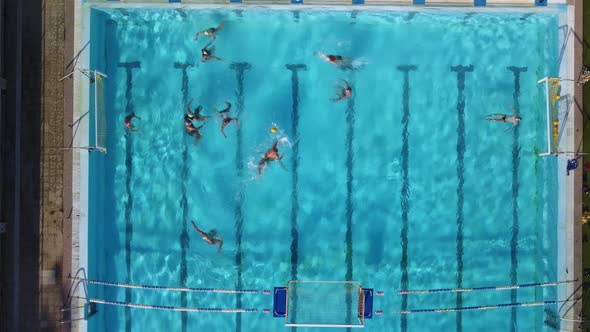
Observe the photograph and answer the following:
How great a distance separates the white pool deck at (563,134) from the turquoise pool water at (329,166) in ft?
1.40

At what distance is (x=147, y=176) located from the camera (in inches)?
337

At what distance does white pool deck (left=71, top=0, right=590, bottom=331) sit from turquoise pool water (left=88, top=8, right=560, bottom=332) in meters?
0.43

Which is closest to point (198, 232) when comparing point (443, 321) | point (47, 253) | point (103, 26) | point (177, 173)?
point (177, 173)

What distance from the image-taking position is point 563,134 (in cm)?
806

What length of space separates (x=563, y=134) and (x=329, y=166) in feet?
14.7

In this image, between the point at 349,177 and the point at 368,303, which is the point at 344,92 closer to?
the point at 349,177

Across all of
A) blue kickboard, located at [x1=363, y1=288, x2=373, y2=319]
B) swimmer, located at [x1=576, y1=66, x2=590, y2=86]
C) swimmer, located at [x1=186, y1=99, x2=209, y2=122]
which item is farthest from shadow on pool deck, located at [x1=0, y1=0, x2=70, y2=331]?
swimmer, located at [x1=576, y1=66, x2=590, y2=86]

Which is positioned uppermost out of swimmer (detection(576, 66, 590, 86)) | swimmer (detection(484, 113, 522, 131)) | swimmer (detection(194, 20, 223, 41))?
swimmer (detection(194, 20, 223, 41))

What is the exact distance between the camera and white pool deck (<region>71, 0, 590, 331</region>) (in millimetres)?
7988

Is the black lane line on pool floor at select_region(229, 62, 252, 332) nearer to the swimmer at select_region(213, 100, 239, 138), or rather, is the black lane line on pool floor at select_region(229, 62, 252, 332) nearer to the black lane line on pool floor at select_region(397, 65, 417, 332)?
the swimmer at select_region(213, 100, 239, 138)

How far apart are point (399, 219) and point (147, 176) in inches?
203

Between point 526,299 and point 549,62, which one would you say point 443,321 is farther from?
point 549,62

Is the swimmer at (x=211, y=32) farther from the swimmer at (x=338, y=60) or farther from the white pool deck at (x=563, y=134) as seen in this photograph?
the swimmer at (x=338, y=60)

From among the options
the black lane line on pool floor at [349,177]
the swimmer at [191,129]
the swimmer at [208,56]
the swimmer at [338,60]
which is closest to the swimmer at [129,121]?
the swimmer at [191,129]
